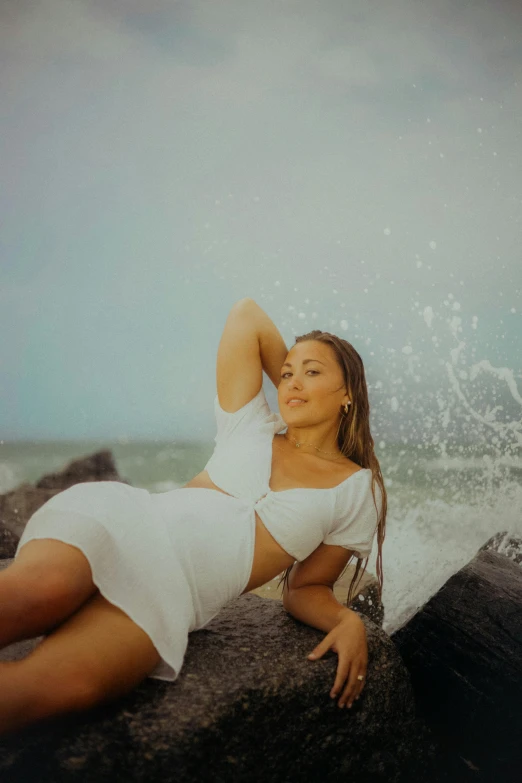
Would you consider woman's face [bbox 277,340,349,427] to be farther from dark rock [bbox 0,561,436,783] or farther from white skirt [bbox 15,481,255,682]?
dark rock [bbox 0,561,436,783]

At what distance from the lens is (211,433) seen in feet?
9.84

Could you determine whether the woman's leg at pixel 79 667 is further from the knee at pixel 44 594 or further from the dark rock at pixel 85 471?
the dark rock at pixel 85 471

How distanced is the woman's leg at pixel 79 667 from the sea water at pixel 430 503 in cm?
151

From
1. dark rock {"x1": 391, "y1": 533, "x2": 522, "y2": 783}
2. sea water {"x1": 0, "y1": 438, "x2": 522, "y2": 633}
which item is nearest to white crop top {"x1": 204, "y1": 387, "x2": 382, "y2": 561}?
dark rock {"x1": 391, "y1": 533, "x2": 522, "y2": 783}

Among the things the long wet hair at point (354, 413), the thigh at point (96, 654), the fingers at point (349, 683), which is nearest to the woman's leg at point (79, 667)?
the thigh at point (96, 654)

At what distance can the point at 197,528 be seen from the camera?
1612mm

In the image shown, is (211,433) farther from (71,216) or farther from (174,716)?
(174,716)

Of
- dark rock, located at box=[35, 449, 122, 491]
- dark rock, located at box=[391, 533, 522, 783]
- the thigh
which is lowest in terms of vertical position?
dark rock, located at box=[391, 533, 522, 783]

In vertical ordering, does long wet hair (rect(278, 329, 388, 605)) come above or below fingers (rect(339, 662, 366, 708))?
above

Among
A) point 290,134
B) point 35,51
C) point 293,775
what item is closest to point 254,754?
point 293,775

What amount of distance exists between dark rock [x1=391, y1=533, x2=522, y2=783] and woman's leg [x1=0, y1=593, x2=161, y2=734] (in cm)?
117

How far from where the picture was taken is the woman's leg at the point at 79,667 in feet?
4.09

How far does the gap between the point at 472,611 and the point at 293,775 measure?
93 centimetres

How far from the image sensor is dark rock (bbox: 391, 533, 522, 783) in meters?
2.02
